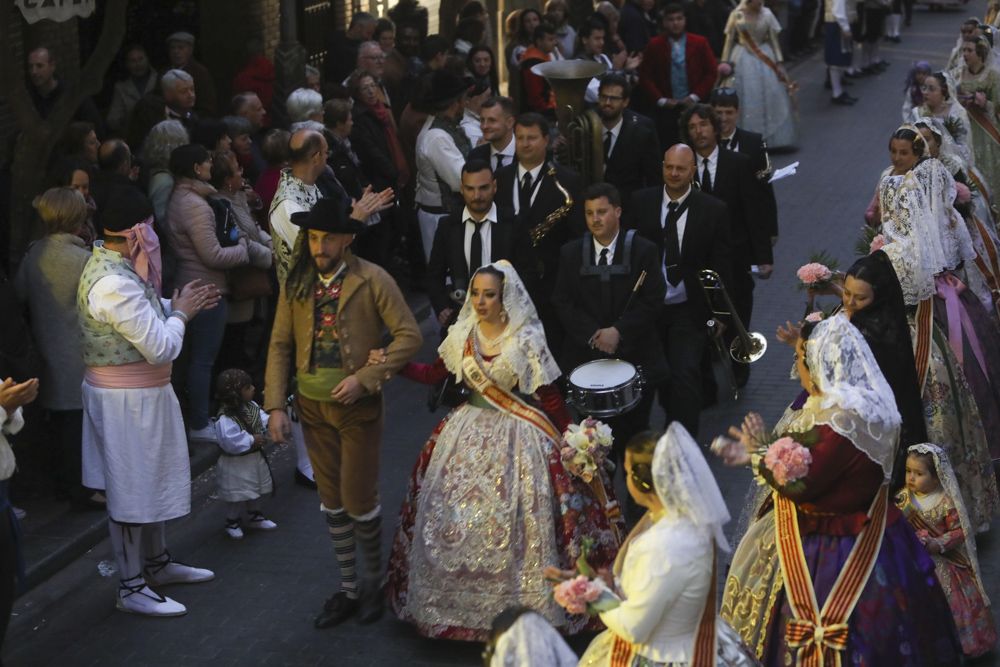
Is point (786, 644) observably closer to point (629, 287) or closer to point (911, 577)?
point (911, 577)

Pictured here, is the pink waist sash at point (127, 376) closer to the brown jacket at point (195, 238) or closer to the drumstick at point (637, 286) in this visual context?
the brown jacket at point (195, 238)

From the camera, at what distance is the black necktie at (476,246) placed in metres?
10.0

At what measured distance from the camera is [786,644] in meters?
7.21

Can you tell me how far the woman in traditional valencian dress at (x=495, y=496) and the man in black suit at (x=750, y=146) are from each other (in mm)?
3876

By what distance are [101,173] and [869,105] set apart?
603 inches

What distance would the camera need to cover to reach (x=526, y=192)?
1080cm

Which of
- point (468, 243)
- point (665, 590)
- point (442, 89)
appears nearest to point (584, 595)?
point (665, 590)

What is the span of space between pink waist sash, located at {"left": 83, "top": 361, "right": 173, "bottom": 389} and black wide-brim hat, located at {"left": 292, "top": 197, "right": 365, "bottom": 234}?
110cm

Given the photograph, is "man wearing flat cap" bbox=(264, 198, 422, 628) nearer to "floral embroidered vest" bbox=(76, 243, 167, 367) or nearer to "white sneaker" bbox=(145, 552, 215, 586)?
"floral embroidered vest" bbox=(76, 243, 167, 367)

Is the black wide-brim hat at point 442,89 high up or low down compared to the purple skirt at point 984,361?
up

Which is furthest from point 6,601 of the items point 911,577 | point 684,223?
point 684,223

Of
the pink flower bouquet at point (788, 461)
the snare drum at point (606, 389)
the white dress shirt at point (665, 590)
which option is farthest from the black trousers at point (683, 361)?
the white dress shirt at point (665, 590)

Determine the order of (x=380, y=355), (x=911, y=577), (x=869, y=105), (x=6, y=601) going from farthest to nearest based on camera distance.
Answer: (x=869, y=105) < (x=380, y=355) < (x=6, y=601) < (x=911, y=577)

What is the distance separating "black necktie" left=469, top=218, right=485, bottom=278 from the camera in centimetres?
1005
